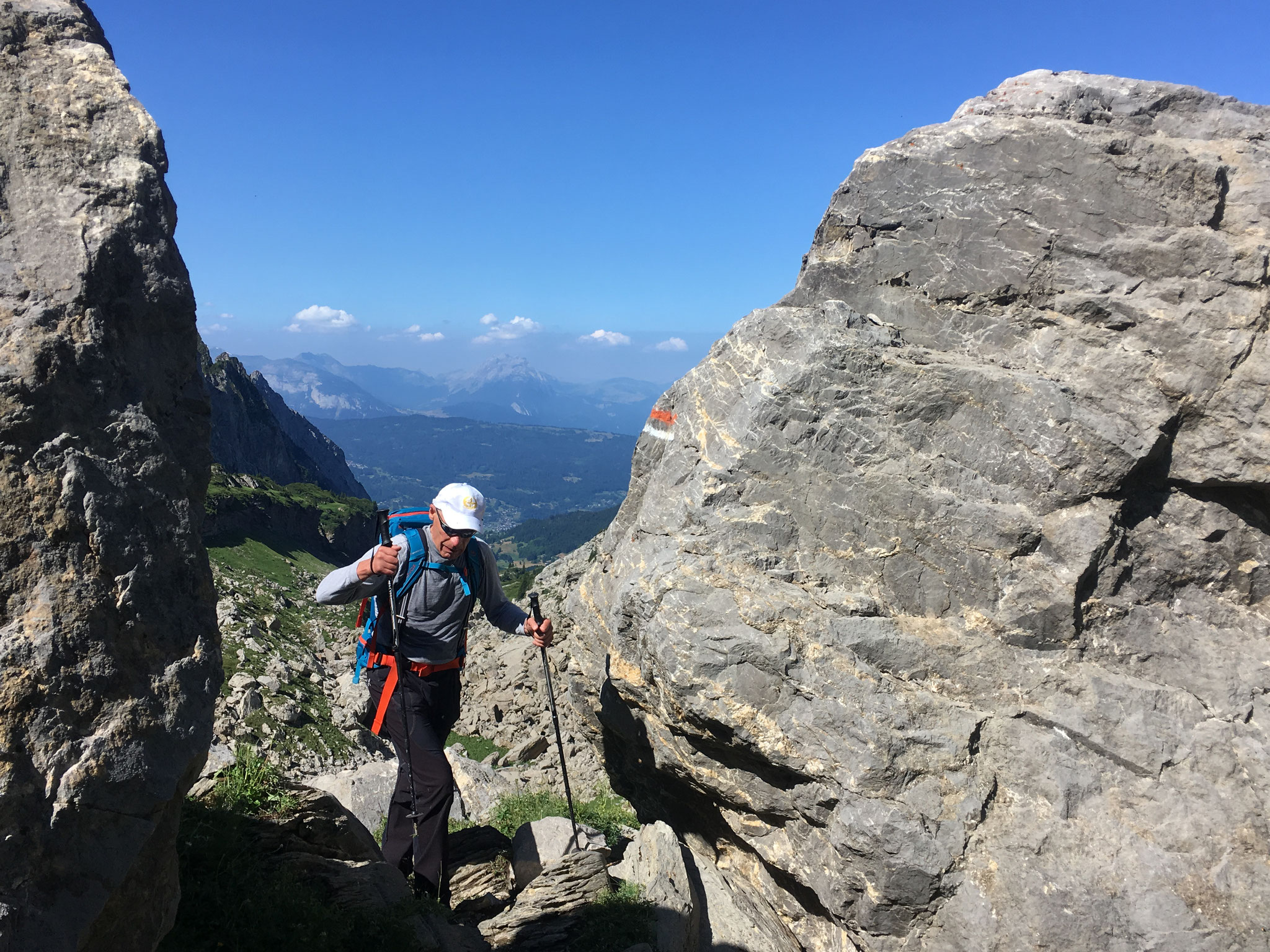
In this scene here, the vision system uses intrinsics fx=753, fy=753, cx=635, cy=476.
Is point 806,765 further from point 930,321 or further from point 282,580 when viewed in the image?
point 282,580

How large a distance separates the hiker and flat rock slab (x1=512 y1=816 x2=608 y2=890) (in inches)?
66.3

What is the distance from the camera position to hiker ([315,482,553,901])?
8.43 metres

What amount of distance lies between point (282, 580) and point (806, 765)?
47.1 metres

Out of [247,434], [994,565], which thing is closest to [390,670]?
[994,565]

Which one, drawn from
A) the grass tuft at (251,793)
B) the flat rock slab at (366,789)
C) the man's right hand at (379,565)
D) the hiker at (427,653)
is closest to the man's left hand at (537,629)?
the hiker at (427,653)

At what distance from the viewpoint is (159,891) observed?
562 centimetres

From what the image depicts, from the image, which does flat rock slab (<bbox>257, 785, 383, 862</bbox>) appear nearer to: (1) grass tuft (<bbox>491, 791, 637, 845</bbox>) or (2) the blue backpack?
(2) the blue backpack

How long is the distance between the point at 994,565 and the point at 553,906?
271 inches

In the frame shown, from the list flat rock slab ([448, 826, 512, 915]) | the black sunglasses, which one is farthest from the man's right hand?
flat rock slab ([448, 826, 512, 915])

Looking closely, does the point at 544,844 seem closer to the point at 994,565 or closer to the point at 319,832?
the point at 319,832

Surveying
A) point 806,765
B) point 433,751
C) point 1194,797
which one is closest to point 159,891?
point 433,751

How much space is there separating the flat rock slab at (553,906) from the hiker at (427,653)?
0.91 m

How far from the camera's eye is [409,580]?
8625 millimetres

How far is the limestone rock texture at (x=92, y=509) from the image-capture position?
4734 millimetres
